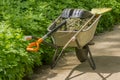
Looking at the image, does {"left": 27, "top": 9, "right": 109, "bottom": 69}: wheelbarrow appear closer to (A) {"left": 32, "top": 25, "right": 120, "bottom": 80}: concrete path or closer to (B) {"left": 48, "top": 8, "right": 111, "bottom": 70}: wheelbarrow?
(B) {"left": 48, "top": 8, "right": 111, "bottom": 70}: wheelbarrow

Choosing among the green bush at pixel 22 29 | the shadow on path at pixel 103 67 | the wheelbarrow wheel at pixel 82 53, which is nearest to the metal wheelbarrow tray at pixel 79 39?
the wheelbarrow wheel at pixel 82 53

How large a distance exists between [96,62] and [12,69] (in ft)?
7.35

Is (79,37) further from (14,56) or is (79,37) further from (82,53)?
(14,56)

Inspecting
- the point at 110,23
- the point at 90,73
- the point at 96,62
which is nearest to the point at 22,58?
the point at 90,73

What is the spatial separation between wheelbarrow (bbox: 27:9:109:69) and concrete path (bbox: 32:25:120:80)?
16cm

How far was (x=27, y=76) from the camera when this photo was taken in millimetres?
6039

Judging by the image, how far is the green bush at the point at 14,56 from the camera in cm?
524

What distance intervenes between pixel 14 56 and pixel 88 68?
1.72 metres

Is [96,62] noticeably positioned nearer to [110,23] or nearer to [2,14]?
[2,14]

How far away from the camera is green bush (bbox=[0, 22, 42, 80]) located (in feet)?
17.2

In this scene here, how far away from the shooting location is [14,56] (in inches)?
216

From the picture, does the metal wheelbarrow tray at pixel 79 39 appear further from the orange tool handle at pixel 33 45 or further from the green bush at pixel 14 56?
the orange tool handle at pixel 33 45

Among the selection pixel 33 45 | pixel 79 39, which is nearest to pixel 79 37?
pixel 79 39

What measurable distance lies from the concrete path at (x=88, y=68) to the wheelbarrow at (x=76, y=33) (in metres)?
0.16
